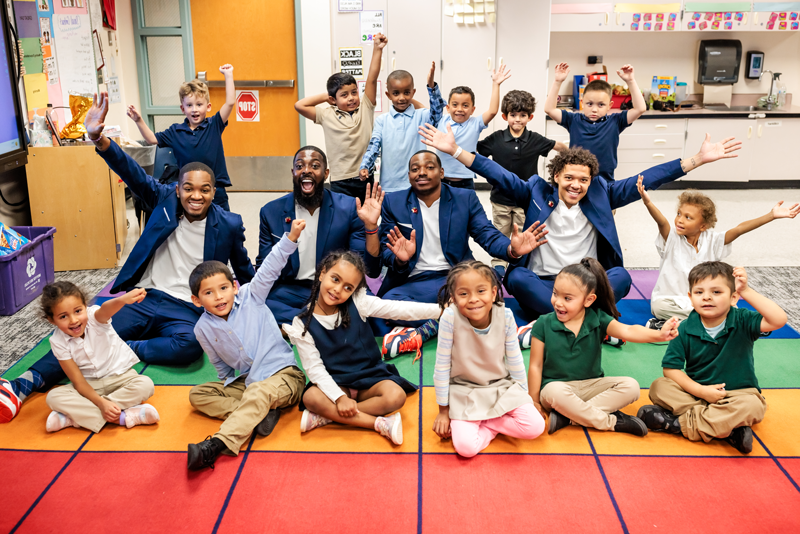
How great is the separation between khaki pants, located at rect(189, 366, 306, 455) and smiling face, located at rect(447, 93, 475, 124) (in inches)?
85.2

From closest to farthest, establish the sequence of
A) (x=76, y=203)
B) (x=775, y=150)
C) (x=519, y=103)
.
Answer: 1. (x=519, y=103)
2. (x=76, y=203)
3. (x=775, y=150)

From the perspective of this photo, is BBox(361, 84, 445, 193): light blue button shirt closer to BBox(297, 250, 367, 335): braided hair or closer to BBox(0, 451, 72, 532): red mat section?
BBox(297, 250, 367, 335): braided hair

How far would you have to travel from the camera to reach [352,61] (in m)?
6.51

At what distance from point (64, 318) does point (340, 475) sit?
1.19 meters

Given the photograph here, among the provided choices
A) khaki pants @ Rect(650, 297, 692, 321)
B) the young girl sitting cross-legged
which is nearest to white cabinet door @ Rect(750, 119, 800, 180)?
khaki pants @ Rect(650, 297, 692, 321)

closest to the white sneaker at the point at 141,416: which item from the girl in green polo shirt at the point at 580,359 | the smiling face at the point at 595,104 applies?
the girl in green polo shirt at the point at 580,359

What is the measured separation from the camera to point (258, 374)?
262cm

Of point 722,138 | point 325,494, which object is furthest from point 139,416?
point 722,138

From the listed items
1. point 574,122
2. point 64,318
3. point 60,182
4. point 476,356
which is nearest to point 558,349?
point 476,356

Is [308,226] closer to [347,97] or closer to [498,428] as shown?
[347,97]

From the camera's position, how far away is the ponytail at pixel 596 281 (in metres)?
2.50

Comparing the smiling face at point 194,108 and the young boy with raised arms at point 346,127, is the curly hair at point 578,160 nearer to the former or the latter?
the young boy with raised arms at point 346,127

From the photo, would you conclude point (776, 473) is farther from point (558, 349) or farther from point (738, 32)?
point (738, 32)

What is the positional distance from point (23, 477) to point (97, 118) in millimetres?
1631
